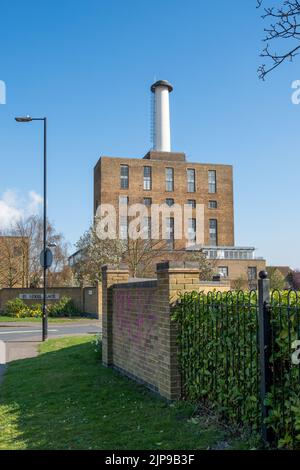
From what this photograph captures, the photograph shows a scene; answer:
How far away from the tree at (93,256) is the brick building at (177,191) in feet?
55.2

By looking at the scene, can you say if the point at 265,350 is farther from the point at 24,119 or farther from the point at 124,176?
the point at 124,176

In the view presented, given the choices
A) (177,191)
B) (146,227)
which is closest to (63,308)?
(146,227)

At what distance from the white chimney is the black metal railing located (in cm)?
5832

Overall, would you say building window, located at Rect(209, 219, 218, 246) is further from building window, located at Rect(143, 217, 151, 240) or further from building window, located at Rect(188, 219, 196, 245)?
building window, located at Rect(143, 217, 151, 240)

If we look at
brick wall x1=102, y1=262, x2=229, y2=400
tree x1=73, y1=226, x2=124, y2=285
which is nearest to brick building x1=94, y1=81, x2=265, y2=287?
tree x1=73, y1=226, x2=124, y2=285

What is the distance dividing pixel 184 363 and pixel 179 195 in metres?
56.3

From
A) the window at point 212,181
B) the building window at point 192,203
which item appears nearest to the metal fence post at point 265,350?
the building window at point 192,203

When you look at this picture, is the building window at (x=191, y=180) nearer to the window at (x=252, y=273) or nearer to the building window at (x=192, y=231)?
the building window at (x=192, y=231)

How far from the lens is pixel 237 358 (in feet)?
17.9

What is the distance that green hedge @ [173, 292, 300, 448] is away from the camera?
14.9 ft

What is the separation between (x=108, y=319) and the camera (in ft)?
34.8

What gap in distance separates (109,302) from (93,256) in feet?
87.1

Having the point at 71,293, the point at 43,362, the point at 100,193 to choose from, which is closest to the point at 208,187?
the point at 100,193

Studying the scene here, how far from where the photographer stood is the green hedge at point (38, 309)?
1188 inches
